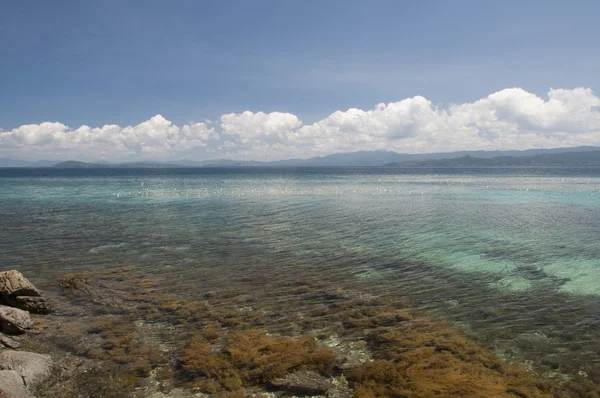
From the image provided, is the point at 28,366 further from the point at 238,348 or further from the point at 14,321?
the point at 238,348

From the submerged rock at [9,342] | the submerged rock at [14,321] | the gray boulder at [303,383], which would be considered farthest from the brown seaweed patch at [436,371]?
the submerged rock at [14,321]

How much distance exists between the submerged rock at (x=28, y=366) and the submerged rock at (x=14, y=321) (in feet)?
9.35

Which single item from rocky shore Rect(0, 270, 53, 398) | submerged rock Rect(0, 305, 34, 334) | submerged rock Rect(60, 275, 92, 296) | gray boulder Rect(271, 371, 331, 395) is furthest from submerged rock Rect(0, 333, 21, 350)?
gray boulder Rect(271, 371, 331, 395)

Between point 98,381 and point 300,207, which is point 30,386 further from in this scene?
point 300,207

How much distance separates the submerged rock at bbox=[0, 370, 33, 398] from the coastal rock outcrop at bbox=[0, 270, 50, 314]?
6167 millimetres

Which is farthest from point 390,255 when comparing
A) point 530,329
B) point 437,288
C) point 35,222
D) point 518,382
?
point 35,222

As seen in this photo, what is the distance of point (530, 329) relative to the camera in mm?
13047

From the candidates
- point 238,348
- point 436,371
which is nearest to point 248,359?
point 238,348

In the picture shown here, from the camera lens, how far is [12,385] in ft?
29.5

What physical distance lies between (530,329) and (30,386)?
1600 cm

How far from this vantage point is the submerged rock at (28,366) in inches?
380

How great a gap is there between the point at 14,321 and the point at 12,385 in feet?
16.3

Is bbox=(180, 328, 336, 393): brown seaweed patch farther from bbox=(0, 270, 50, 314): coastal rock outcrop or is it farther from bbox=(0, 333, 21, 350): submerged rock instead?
bbox=(0, 270, 50, 314): coastal rock outcrop

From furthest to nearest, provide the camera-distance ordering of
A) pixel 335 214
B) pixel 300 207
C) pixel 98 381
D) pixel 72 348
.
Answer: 1. pixel 300 207
2. pixel 335 214
3. pixel 72 348
4. pixel 98 381
